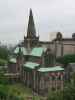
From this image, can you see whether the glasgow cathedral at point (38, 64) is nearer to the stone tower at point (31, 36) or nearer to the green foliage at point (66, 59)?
the stone tower at point (31, 36)

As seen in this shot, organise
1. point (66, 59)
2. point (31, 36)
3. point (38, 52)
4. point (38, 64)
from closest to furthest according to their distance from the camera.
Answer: point (38, 64) → point (38, 52) → point (66, 59) → point (31, 36)

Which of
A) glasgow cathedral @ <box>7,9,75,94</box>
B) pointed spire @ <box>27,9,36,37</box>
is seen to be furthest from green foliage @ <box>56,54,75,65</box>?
pointed spire @ <box>27,9,36,37</box>

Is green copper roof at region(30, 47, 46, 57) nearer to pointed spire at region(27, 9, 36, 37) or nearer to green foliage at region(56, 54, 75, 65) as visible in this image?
green foliage at region(56, 54, 75, 65)

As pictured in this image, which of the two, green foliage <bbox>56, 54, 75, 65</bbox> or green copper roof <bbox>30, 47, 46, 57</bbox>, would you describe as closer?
green copper roof <bbox>30, 47, 46, 57</bbox>

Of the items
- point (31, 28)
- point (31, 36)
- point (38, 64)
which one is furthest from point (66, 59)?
point (38, 64)

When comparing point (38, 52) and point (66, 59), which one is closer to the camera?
point (38, 52)

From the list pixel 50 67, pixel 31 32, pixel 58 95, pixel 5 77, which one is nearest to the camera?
pixel 58 95

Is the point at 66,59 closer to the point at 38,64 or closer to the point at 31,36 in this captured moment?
the point at 31,36

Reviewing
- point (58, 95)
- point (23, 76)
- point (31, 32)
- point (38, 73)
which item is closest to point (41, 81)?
point (38, 73)

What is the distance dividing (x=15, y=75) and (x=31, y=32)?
11197 millimetres

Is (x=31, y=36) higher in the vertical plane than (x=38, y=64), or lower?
higher

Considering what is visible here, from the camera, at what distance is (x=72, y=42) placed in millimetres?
55375

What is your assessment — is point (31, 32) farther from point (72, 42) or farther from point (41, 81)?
point (41, 81)

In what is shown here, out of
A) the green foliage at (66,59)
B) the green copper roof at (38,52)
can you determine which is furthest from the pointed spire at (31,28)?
the green copper roof at (38,52)
